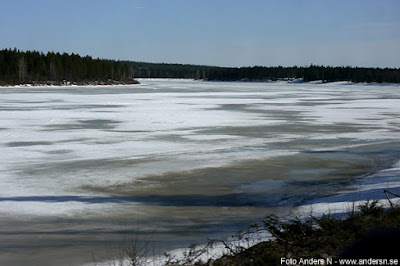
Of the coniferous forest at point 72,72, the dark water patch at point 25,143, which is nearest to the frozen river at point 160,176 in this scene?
the dark water patch at point 25,143

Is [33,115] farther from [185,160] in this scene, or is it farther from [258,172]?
[258,172]

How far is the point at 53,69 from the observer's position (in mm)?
107438

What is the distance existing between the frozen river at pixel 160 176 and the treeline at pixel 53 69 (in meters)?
78.7

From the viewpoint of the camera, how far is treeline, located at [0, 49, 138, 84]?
9762cm

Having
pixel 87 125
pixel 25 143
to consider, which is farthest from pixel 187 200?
pixel 87 125

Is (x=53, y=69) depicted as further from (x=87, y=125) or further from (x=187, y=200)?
(x=187, y=200)

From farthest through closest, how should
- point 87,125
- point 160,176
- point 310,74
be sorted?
point 310,74, point 87,125, point 160,176

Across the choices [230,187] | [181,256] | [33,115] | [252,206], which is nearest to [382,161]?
[230,187]

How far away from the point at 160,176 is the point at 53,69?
102m

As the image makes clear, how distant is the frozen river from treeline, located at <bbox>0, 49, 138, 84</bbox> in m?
78.7

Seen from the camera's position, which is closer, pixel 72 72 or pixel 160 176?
pixel 160 176

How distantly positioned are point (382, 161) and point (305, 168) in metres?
2.10

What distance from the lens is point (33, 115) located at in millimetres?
24516

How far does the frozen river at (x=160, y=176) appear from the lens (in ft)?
22.7
